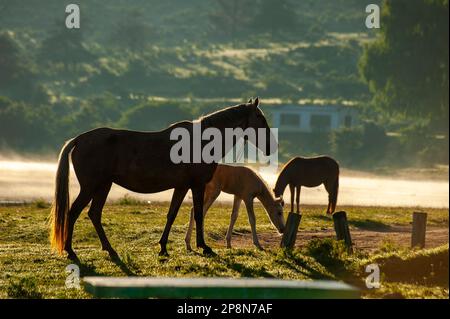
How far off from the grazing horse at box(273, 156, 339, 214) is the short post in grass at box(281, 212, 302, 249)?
12.1 meters

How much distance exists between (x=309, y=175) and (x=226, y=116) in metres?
15.2

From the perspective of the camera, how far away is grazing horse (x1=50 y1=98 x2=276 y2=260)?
1945 cm

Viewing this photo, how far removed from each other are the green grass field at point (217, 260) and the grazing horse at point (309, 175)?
18.7 ft

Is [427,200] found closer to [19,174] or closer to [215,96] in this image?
[19,174]

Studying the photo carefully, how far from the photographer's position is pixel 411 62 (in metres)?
104

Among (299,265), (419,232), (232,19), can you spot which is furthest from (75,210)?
(232,19)

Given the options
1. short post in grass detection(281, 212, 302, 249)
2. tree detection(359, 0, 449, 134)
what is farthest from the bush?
short post in grass detection(281, 212, 302, 249)

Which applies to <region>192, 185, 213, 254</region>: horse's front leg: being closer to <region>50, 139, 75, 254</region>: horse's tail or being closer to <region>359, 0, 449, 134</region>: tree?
<region>50, 139, 75, 254</region>: horse's tail

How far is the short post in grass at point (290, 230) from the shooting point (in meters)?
21.5

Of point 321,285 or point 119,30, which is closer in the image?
point 321,285

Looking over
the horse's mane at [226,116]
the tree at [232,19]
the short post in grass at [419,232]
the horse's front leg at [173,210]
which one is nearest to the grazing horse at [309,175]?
the short post in grass at [419,232]

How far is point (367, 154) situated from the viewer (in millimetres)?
90625
